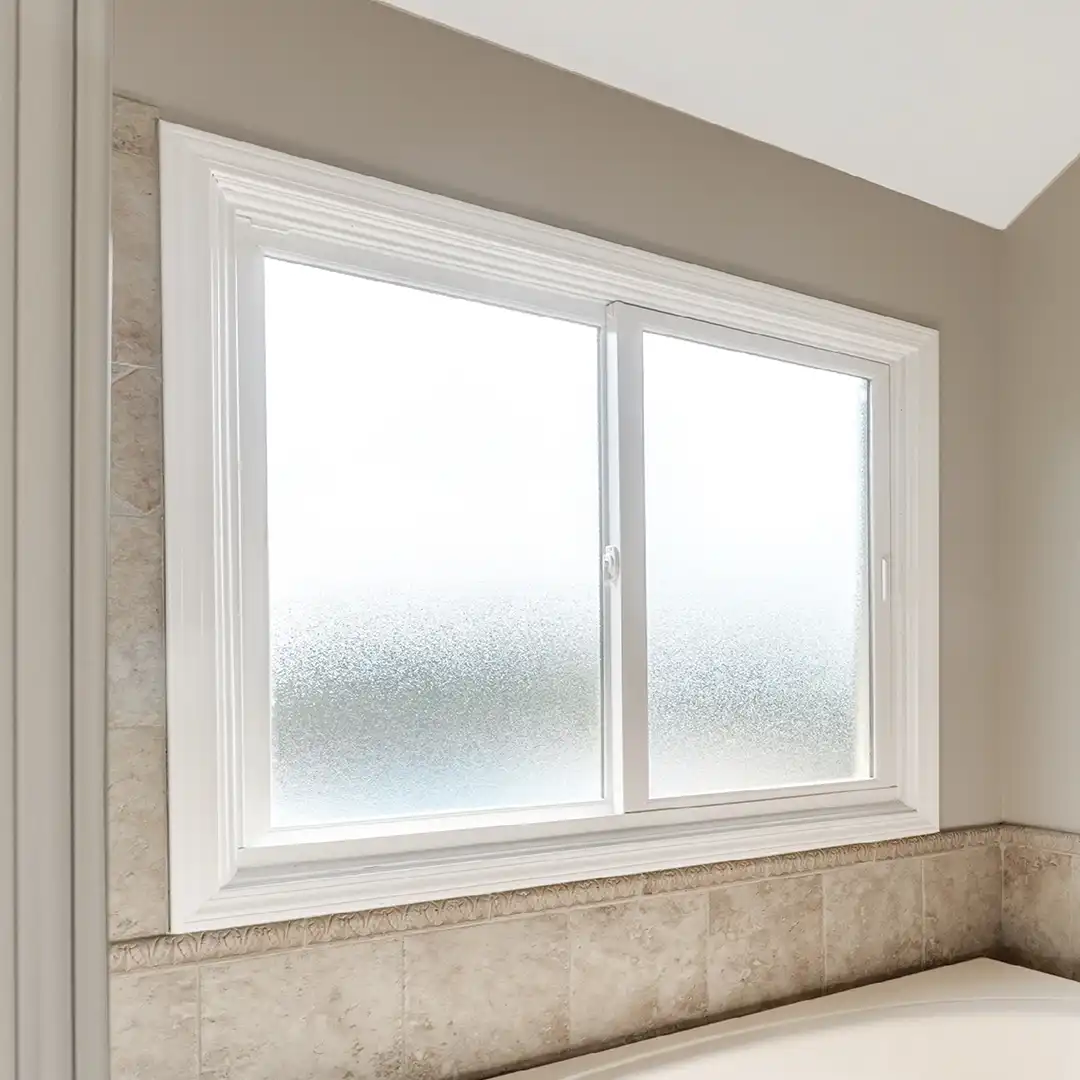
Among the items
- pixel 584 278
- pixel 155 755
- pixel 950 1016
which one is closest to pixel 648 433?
pixel 584 278

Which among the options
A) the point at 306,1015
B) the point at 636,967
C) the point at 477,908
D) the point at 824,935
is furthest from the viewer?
the point at 824,935

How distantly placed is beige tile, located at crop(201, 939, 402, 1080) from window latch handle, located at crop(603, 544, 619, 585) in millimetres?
659

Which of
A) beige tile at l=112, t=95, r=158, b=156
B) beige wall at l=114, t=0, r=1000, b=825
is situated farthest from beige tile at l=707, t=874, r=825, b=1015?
beige tile at l=112, t=95, r=158, b=156

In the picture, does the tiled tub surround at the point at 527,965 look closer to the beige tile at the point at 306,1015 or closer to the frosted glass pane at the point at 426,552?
the beige tile at the point at 306,1015

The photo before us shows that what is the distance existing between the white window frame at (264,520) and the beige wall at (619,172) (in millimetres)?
51

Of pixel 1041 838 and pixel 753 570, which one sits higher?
pixel 753 570

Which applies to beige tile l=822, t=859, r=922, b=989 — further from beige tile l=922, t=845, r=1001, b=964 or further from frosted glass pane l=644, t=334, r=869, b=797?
frosted glass pane l=644, t=334, r=869, b=797

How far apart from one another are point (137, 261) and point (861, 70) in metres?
1.32

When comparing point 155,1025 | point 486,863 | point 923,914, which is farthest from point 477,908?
point 923,914

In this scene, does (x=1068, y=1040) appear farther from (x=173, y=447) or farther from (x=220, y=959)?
(x=173, y=447)

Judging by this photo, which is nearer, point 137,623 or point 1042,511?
point 137,623

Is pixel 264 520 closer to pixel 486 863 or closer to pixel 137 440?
pixel 137 440

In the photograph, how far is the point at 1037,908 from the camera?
2.30 meters

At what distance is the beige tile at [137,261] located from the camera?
4.35 ft
